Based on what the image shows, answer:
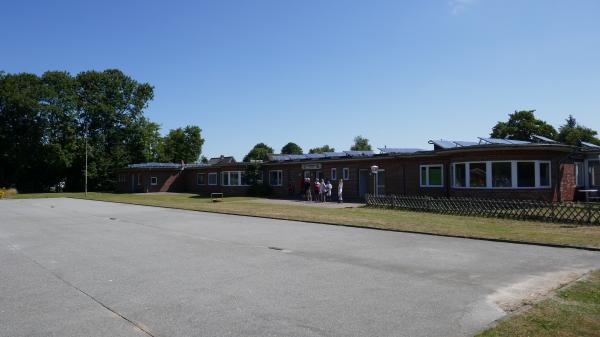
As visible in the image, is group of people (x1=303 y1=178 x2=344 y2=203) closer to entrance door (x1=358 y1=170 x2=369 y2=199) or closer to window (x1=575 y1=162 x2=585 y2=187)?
entrance door (x1=358 y1=170 x2=369 y2=199)

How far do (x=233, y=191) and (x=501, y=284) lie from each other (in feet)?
121

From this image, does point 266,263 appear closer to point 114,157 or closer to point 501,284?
point 501,284

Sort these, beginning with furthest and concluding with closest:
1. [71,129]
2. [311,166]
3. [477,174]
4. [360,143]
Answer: [360,143]
[71,129]
[311,166]
[477,174]

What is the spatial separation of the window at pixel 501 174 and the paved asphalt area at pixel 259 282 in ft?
37.0

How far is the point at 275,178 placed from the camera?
38.9 meters

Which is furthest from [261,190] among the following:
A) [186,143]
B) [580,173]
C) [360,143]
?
[360,143]

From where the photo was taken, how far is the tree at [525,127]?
2356 inches

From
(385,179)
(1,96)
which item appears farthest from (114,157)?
(385,179)

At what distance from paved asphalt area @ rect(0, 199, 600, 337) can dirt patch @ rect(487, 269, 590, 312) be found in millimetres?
215

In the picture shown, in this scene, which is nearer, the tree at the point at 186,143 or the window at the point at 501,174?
the window at the point at 501,174

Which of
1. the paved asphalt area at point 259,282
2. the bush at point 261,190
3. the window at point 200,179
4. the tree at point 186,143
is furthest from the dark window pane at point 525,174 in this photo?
the tree at point 186,143

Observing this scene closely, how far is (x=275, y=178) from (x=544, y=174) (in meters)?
21.4

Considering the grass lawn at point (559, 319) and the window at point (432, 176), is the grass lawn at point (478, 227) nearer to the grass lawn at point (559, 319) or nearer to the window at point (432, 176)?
the window at point (432, 176)

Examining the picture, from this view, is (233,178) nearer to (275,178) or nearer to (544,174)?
(275,178)
